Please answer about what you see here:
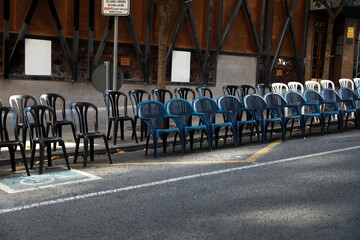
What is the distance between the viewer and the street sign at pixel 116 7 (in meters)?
9.45

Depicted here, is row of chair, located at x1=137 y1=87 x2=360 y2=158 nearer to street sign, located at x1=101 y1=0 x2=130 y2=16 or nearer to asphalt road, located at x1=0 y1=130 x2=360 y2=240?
asphalt road, located at x1=0 y1=130 x2=360 y2=240

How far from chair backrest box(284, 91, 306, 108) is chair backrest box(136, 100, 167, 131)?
144 inches

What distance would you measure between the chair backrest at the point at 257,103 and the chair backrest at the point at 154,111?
2.26 meters

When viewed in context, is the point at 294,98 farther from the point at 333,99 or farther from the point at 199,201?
the point at 199,201

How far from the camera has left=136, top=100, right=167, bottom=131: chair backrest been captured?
349 inches

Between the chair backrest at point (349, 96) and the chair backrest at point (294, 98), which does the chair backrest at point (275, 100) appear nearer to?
the chair backrest at point (294, 98)

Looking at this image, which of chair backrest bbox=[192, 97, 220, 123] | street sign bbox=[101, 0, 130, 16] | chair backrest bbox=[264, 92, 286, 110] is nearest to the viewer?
Answer: street sign bbox=[101, 0, 130, 16]

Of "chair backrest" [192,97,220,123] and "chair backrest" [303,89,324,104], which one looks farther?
"chair backrest" [303,89,324,104]

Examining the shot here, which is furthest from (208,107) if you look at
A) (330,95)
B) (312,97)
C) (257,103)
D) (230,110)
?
(330,95)

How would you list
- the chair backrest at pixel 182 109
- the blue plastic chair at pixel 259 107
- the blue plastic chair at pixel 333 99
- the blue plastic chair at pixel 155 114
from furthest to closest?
the blue plastic chair at pixel 333 99 < the blue plastic chair at pixel 259 107 < the chair backrest at pixel 182 109 < the blue plastic chair at pixel 155 114

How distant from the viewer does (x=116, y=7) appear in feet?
31.2

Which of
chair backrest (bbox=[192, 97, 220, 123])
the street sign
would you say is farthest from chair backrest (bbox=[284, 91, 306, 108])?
the street sign

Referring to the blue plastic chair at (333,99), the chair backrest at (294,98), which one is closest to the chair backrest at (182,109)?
the chair backrest at (294,98)

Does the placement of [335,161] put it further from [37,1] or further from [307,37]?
[307,37]
